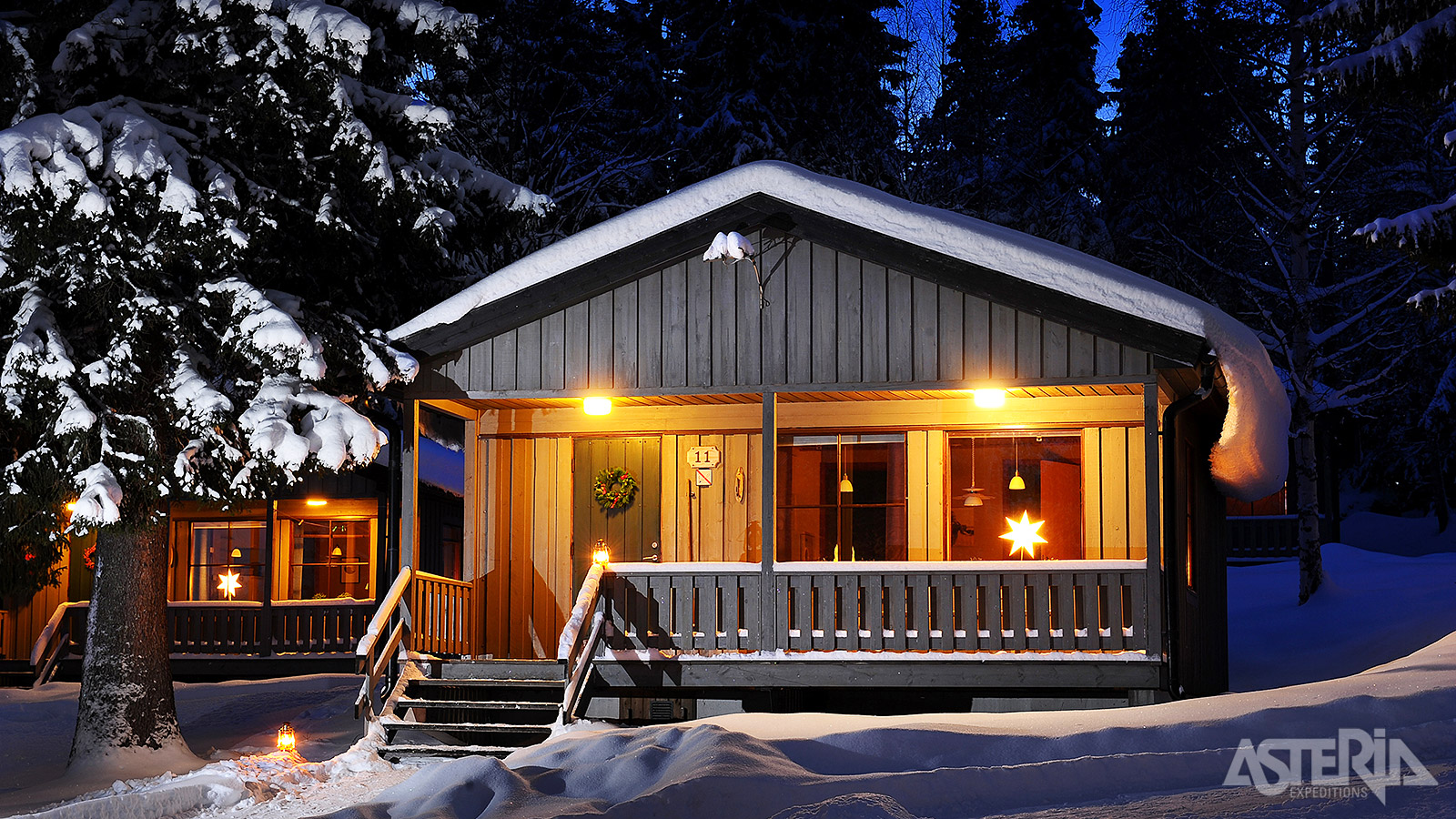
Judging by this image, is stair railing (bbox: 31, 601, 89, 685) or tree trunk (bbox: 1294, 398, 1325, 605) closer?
stair railing (bbox: 31, 601, 89, 685)

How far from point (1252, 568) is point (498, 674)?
73.7 feet

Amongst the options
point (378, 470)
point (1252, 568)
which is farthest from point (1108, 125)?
point (378, 470)

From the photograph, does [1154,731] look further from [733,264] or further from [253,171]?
[253,171]

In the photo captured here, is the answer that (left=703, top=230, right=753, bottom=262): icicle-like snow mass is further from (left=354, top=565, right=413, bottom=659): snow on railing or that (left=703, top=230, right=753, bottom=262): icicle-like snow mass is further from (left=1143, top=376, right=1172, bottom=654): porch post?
(left=354, top=565, right=413, bottom=659): snow on railing

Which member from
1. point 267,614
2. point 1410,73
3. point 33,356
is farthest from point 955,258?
point 267,614

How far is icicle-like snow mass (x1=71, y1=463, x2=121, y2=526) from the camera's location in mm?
11219

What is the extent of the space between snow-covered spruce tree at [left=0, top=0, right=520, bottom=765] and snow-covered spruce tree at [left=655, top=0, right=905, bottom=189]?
45.4ft

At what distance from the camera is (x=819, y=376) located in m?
12.5

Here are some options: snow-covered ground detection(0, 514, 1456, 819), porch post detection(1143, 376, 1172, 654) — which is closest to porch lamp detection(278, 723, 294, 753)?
snow-covered ground detection(0, 514, 1456, 819)

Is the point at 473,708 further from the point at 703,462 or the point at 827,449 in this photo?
the point at 827,449

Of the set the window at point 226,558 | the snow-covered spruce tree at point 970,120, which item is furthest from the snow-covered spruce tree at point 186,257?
the snow-covered spruce tree at point 970,120

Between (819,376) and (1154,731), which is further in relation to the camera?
(819,376)

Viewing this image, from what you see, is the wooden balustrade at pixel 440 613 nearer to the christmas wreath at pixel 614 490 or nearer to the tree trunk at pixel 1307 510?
the christmas wreath at pixel 614 490

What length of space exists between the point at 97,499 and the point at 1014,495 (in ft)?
27.5
